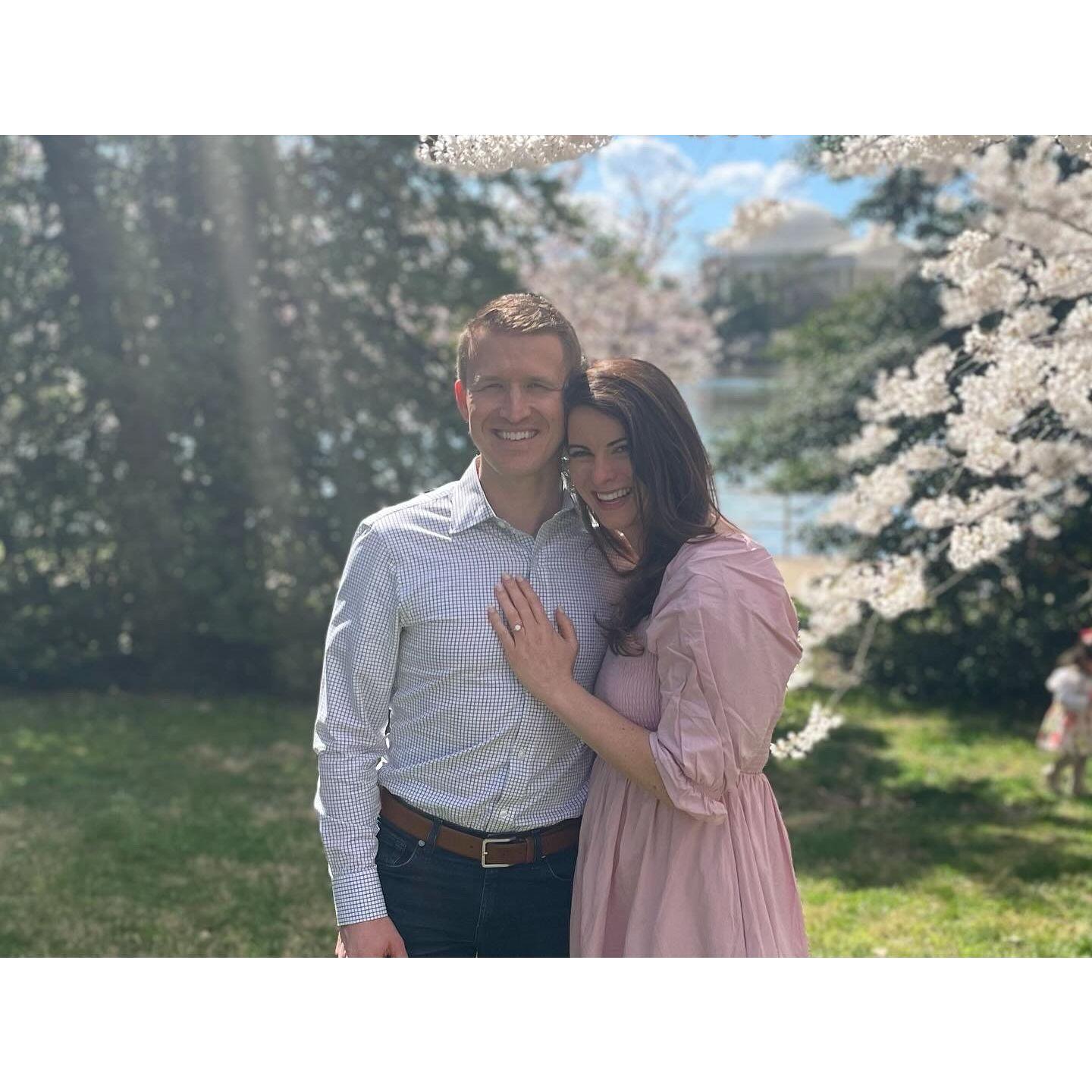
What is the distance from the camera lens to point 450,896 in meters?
1.84

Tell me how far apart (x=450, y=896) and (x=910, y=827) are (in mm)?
3876

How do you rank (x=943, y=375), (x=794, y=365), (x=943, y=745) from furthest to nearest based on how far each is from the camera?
(x=794, y=365) → (x=943, y=745) → (x=943, y=375)

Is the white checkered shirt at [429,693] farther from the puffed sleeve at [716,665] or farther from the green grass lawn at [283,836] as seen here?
the green grass lawn at [283,836]

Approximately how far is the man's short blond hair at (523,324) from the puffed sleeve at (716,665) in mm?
389

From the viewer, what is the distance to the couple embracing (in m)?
1.78

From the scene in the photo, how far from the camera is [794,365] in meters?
8.62

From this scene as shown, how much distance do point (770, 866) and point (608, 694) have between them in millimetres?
378

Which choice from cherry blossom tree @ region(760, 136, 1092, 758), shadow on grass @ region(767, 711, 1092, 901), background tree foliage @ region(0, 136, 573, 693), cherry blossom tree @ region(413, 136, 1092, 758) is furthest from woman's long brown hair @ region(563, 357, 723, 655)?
background tree foliage @ region(0, 136, 573, 693)

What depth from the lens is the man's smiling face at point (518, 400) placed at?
1822mm

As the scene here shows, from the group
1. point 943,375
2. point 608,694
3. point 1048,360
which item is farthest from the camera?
point 943,375

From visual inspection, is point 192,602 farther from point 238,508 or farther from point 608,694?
point 608,694

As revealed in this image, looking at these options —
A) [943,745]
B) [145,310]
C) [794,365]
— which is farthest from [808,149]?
[145,310]

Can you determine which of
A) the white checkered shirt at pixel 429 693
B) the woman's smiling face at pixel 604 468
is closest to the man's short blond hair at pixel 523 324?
the woman's smiling face at pixel 604 468

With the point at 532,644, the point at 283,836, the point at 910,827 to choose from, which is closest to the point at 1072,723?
the point at 910,827
